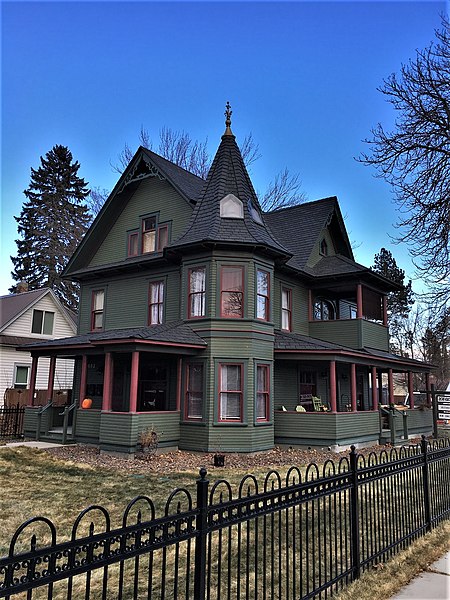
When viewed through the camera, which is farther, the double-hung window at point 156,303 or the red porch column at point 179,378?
the double-hung window at point 156,303

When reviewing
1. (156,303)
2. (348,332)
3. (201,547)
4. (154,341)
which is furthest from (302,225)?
(201,547)

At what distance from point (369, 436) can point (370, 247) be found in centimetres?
2620

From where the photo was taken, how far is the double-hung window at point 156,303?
17.6 metres

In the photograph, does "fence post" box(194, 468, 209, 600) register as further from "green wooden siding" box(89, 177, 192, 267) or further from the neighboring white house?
the neighboring white house

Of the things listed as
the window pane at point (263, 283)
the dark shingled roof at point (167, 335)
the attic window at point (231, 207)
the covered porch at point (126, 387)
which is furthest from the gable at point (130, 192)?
the dark shingled roof at point (167, 335)

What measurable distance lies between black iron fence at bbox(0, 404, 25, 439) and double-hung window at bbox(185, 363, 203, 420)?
7.67 meters

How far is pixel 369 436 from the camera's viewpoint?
17.3 meters

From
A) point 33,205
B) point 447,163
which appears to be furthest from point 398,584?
point 33,205

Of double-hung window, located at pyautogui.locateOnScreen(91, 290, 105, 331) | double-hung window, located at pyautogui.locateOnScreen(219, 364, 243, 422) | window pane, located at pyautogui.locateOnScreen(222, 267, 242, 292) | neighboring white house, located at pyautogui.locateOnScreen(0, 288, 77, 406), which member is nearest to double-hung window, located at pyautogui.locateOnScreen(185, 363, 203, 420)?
A: double-hung window, located at pyautogui.locateOnScreen(219, 364, 243, 422)

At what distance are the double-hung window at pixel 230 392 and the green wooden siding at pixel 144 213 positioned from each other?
574 centimetres

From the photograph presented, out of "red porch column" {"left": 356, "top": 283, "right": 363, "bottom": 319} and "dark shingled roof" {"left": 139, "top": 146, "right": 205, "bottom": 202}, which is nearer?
"dark shingled roof" {"left": 139, "top": 146, "right": 205, "bottom": 202}

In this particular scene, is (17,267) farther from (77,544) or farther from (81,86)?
(77,544)

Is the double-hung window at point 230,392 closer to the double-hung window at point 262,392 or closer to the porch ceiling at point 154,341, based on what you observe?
the double-hung window at point 262,392

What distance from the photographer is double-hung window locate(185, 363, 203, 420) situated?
48.9 feet
